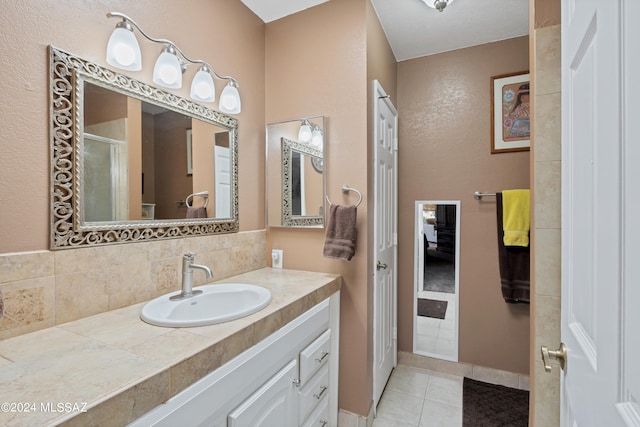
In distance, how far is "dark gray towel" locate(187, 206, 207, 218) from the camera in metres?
1.49

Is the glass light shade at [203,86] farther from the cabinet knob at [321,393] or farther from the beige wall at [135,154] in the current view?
the cabinet knob at [321,393]

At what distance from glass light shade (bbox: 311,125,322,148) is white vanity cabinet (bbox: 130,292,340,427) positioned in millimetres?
916


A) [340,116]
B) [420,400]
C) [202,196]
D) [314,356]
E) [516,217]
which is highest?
[340,116]

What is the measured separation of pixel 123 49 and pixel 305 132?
997 millimetres

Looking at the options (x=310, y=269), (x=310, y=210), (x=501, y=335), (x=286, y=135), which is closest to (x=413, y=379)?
(x=501, y=335)

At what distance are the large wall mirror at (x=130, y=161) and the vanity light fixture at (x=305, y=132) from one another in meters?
0.42

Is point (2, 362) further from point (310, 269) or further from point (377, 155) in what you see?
point (377, 155)

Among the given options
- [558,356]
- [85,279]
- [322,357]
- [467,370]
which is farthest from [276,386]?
[467,370]

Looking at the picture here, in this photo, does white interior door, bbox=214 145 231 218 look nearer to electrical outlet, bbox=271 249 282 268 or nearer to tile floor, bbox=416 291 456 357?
electrical outlet, bbox=271 249 282 268

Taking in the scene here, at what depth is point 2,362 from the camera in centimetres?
76

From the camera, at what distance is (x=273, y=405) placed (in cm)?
113

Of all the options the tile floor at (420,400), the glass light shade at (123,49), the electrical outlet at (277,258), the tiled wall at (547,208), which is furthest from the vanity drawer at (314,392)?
the glass light shade at (123,49)

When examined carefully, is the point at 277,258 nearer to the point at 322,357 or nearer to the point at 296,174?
the point at 296,174

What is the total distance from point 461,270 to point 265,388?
1.82 m
